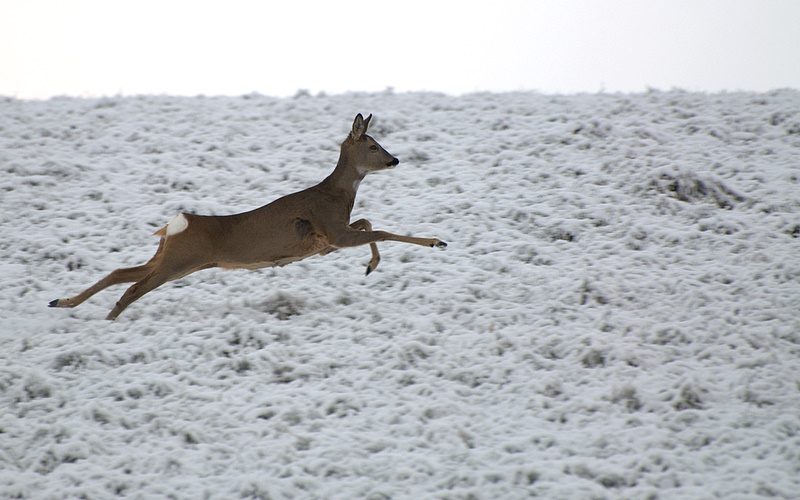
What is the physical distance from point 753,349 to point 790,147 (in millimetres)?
4786

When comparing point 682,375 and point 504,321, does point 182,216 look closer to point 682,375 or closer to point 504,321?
point 504,321

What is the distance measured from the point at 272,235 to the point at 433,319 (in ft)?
5.21

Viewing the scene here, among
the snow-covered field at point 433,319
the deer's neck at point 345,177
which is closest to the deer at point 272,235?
the deer's neck at point 345,177

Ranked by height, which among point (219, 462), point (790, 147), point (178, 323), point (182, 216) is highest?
point (790, 147)

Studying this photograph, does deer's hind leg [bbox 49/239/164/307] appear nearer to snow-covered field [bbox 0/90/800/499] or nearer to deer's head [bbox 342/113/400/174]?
snow-covered field [bbox 0/90/800/499]

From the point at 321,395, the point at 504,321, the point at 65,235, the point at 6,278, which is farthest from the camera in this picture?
the point at 65,235

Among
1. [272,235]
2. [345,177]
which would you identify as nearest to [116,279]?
[272,235]

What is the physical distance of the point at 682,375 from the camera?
17.1 ft

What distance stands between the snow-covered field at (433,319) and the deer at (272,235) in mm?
564

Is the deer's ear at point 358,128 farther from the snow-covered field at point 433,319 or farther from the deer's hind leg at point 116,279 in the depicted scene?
the deer's hind leg at point 116,279

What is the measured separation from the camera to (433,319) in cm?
611

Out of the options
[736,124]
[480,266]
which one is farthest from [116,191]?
[736,124]

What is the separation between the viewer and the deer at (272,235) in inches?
221

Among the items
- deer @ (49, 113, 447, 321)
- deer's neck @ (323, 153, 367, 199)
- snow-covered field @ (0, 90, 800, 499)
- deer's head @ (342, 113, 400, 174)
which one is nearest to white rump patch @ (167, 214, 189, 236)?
deer @ (49, 113, 447, 321)
